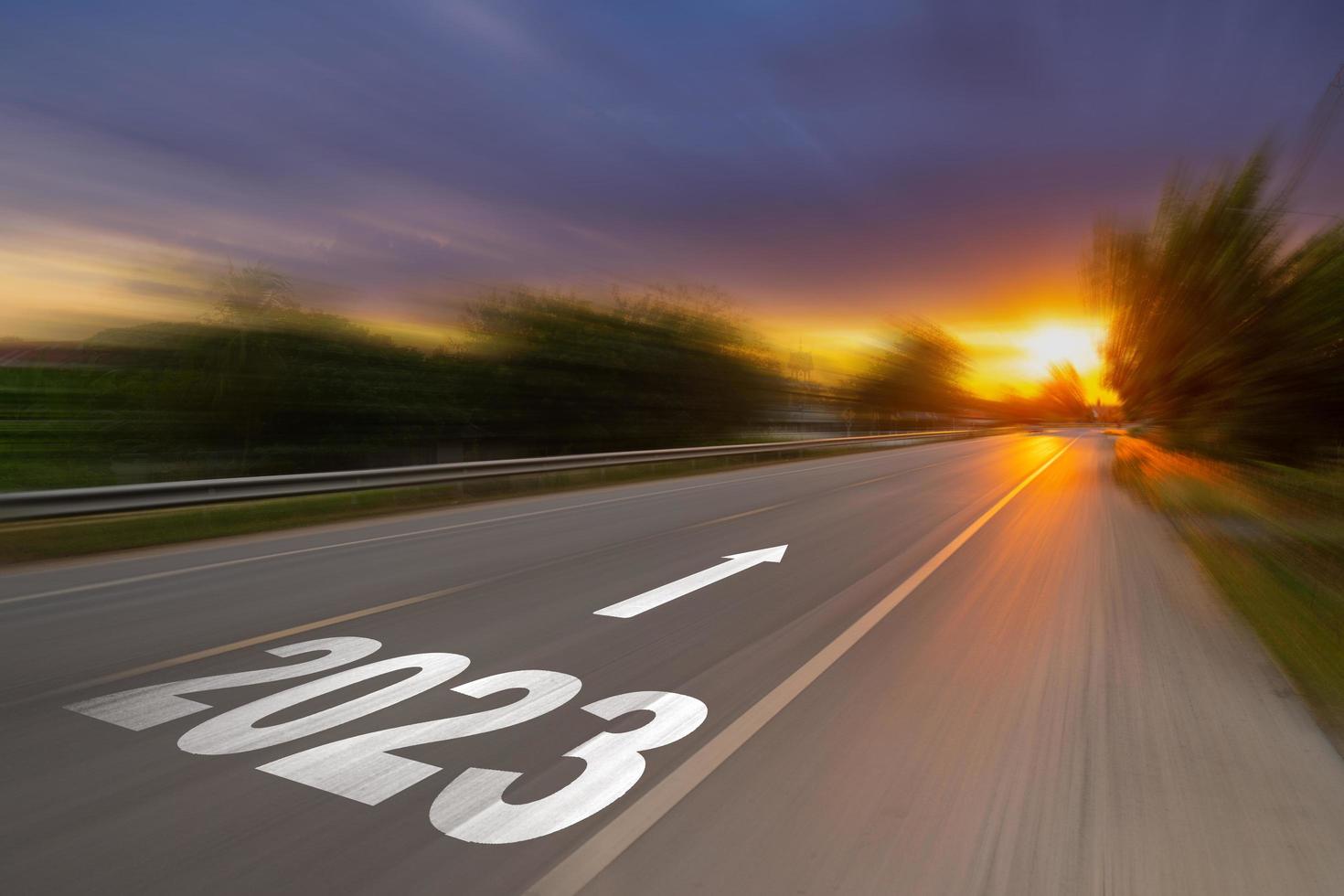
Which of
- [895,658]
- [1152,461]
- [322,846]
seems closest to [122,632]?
[322,846]

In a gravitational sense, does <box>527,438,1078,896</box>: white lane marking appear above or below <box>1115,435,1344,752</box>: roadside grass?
below

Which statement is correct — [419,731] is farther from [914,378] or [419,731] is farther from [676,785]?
[914,378]

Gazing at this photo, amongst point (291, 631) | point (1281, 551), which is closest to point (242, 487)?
point (291, 631)

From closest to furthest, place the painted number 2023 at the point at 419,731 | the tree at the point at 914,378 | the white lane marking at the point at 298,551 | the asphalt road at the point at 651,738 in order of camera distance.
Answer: the asphalt road at the point at 651,738, the painted number 2023 at the point at 419,731, the white lane marking at the point at 298,551, the tree at the point at 914,378

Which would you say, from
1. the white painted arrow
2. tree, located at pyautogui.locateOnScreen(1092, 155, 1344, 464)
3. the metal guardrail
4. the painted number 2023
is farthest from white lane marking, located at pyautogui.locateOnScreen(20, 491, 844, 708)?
tree, located at pyautogui.locateOnScreen(1092, 155, 1344, 464)

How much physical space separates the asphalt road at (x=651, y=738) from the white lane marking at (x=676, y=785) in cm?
2

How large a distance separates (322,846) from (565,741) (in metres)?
1.22

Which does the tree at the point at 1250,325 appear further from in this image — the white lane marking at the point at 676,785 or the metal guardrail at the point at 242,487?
the metal guardrail at the point at 242,487

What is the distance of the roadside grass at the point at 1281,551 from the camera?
17.8ft

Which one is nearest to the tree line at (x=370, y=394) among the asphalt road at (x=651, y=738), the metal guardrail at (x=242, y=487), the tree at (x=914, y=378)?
the metal guardrail at (x=242, y=487)

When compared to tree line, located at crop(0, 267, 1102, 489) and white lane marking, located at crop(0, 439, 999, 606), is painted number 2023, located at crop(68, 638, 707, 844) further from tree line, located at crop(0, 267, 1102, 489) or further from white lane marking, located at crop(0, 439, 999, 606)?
tree line, located at crop(0, 267, 1102, 489)

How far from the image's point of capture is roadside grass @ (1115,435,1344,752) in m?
5.43

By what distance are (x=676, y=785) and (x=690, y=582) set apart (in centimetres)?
436

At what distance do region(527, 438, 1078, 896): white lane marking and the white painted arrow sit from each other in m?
1.71
